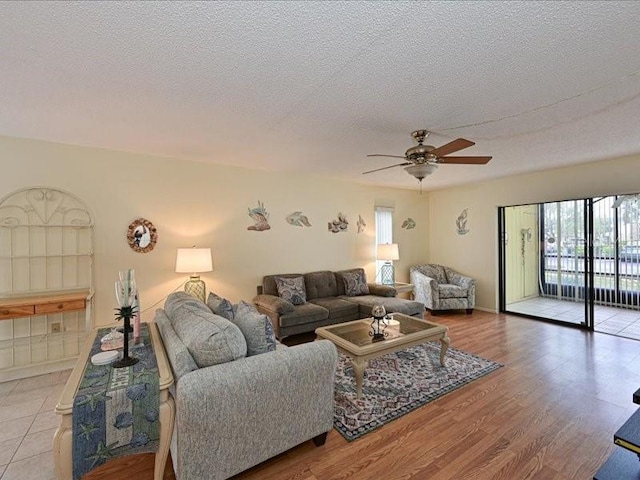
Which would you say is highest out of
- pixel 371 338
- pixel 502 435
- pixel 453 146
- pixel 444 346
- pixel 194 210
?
pixel 453 146

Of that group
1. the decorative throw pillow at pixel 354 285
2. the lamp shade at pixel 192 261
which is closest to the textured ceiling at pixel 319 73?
the lamp shade at pixel 192 261

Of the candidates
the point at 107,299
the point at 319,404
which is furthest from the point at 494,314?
the point at 107,299

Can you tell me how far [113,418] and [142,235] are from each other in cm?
273

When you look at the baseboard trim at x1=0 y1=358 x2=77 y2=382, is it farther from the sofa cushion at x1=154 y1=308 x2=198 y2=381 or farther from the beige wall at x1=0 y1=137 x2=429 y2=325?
the sofa cushion at x1=154 y1=308 x2=198 y2=381

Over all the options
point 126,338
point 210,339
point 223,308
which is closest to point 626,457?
point 210,339

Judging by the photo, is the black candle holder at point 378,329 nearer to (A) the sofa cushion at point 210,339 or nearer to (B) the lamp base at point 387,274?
(A) the sofa cushion at point 210,339

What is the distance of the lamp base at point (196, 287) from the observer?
3.77 m

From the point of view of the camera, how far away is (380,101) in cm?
233

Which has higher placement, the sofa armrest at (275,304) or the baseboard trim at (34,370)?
the sofa armrest at (275,304)

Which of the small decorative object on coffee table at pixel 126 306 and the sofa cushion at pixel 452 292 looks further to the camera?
the sofa cushion at pixel 452 292

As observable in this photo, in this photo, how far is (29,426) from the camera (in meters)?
2.27

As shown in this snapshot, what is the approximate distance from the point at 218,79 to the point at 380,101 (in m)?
1.20

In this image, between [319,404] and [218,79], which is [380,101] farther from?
[319,404]

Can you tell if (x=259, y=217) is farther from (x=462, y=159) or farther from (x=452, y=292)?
(x=452, y=292)
